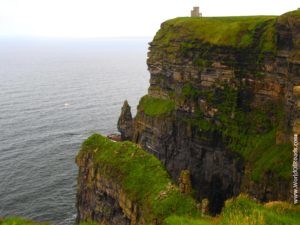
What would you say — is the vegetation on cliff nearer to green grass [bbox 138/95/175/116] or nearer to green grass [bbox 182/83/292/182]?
green grass [bbox 182/83/292/182]

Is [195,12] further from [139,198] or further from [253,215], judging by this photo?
[253,215]

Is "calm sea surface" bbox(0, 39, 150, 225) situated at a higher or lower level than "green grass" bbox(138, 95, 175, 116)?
lower

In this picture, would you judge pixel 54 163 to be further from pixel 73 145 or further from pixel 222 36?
pixel 222 36

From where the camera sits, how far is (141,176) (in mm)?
46938

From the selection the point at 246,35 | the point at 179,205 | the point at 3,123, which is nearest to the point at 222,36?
the point at 246,35

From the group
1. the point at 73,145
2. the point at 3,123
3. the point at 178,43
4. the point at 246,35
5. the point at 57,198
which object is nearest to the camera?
the point at 246,35

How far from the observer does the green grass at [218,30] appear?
246ft

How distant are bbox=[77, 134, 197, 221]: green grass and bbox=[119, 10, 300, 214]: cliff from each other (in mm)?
17072

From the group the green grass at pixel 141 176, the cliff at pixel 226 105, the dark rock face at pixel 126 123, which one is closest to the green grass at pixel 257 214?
the green grass at pixel 141 176

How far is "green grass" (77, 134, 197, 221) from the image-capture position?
132ft

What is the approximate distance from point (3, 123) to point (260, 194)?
91613mm

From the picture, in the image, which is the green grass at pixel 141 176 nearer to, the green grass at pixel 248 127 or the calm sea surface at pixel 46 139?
the green grass at pixel 248 127

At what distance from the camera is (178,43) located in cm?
8862

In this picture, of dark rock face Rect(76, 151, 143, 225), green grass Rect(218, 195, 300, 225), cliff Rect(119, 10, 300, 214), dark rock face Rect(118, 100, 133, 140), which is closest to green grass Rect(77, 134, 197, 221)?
dark rock face Rect(76, 151, 143, 225)
